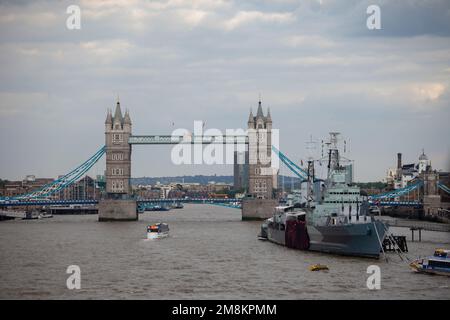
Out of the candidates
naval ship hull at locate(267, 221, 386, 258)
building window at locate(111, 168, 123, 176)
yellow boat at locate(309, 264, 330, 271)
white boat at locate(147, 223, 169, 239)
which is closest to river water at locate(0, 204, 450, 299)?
yellow boat at locate(309, 264, 330, 271)

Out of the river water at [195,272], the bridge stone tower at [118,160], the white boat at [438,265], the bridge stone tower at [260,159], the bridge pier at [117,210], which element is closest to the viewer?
the river water at [195,272]

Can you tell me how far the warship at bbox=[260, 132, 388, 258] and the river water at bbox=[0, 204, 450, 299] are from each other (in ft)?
3.23

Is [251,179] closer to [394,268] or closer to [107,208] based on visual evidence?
[107,208]

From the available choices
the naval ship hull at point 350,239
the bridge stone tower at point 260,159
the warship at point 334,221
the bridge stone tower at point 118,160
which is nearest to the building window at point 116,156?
the bridge stone tower at point 118,160

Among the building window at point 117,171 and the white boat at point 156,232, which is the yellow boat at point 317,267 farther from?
the building window at point 117,171

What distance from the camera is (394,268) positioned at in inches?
1670

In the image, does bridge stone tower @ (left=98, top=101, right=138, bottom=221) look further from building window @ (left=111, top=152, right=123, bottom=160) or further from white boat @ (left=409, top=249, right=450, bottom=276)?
white boat @ (left=409, top=249, right=450, bottom=276)

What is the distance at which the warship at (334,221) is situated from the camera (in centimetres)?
4659

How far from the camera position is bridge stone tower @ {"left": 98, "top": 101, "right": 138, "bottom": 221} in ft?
335

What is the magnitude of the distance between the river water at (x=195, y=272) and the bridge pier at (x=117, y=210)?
35056mm
